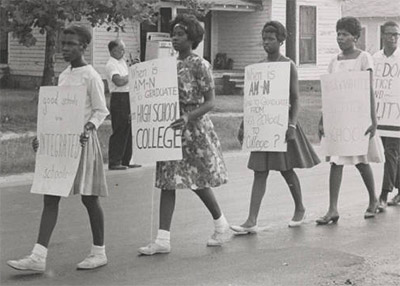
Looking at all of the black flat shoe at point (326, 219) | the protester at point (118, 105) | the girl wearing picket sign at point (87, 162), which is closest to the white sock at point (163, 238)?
the girl wearing picket sign at point (87, 162)

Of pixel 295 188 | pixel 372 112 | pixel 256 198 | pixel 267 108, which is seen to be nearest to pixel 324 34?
pixel 372 112

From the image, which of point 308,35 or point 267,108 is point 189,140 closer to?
point 267,108

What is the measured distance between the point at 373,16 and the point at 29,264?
123 ft

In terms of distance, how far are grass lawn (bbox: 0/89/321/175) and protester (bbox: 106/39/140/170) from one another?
30.0 inches

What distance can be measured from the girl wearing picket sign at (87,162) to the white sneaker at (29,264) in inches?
0.5

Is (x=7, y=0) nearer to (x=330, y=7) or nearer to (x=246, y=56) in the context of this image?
(x=246, y=56)

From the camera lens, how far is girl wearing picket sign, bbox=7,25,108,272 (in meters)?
6.40

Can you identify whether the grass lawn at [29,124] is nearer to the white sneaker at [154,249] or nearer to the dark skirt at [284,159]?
the dark skirt at [284,159]

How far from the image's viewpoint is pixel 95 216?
21.4ft

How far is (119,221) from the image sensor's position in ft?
28.2

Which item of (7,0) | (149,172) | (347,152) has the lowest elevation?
(149,172)

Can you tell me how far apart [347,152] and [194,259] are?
88.9 inches

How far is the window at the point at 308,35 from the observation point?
31234 millimetres

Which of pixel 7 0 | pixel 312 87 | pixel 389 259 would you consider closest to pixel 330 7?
pixel 312 87
